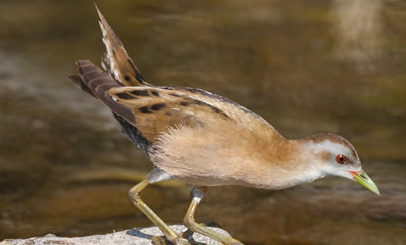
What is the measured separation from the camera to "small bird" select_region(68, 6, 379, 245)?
6219 millimetres

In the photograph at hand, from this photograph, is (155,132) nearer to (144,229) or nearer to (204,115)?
(204,115)

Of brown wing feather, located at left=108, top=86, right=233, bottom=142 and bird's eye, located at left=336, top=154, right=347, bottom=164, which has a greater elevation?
brown wing feather, located at left=108, top=86, right=233, bottom=142

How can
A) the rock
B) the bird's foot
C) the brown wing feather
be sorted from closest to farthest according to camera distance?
the brown wing feather, the rock, the bird's foot

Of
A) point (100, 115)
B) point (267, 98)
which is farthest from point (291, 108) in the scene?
point (100, 115)

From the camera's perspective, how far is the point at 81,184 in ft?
32.3

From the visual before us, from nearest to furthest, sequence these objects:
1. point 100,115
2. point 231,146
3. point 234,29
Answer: point 231,146
point 100,115
point 234,29

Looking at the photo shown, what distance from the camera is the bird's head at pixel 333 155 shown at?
628 cm

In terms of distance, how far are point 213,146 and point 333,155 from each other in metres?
0.98

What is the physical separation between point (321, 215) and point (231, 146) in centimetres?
352

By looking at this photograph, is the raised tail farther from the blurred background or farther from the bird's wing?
the blurred background

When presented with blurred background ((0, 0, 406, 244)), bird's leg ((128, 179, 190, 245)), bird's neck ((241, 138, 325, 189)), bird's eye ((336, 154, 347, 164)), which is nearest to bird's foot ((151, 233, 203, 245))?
bird's leg ((128, 179, 190, 245))

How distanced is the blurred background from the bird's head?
2.71 meters

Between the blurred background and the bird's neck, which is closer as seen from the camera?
the bird's neck

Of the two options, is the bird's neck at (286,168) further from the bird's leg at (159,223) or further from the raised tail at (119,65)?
the raised tail at (119,65)
